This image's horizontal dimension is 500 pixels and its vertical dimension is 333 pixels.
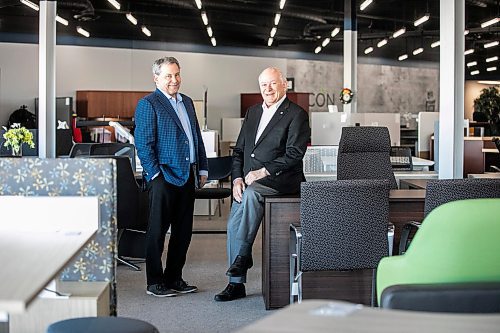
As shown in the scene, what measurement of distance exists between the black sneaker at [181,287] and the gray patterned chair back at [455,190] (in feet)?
6.92

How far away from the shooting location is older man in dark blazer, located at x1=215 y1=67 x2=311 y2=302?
5.30 meters

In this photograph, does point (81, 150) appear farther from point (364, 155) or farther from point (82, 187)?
point (82, 187)

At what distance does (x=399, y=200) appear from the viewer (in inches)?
204

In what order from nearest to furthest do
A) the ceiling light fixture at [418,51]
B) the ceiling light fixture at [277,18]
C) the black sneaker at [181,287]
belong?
the black sneaker at [181,287]
the ceiling light fixture at [277,18]
the ceiling light fixture at [418,51]

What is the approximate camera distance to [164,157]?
541 cm

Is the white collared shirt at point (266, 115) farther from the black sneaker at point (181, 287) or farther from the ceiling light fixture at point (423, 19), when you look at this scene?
the ceiling light fixture at point (423, 19)

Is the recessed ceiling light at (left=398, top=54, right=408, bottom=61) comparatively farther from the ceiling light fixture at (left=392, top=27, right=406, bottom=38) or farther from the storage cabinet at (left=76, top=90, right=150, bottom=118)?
the storage cabinet at (left=76, top=90, right=150, bottom=118)

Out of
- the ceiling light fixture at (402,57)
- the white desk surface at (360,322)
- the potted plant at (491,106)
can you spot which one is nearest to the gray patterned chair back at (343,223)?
the white desk surface at (360,322)

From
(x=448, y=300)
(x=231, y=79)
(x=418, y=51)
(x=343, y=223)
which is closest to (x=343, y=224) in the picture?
(x=343, y=223)

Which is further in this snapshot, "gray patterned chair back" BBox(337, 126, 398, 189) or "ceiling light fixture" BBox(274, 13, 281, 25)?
"ceiling light fixture" BBox(274, 13, 281, 25)

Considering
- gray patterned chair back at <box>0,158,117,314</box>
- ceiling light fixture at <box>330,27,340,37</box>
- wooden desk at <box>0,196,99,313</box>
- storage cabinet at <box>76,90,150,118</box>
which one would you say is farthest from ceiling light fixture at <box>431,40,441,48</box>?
wooden desk at <box>0,196,99,313</box>

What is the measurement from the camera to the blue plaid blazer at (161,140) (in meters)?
5.38

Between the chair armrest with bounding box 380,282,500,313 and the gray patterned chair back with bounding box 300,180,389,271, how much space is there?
5.68 feet

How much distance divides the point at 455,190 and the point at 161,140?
2.10 meters
